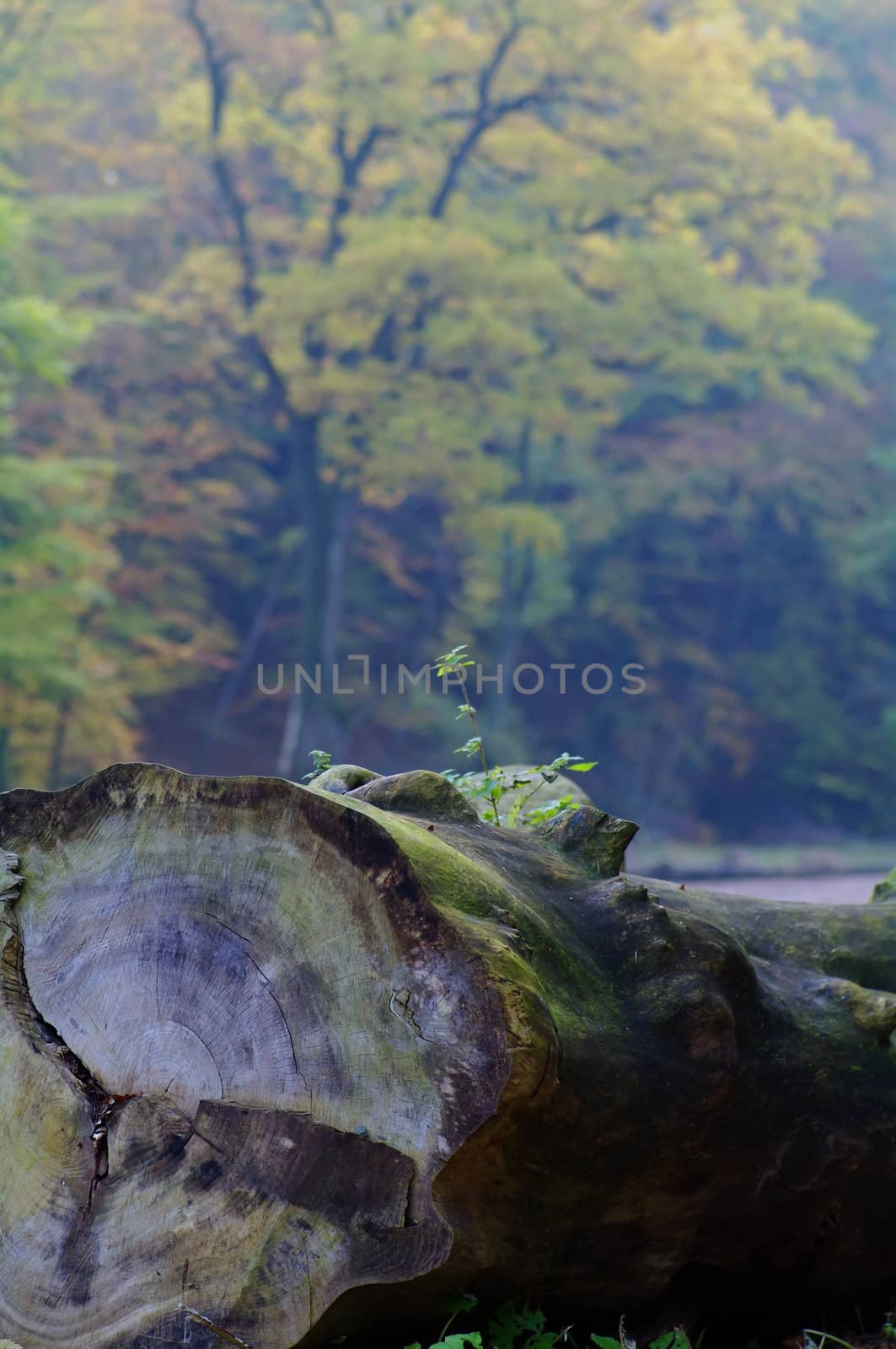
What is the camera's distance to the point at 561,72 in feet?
49.8

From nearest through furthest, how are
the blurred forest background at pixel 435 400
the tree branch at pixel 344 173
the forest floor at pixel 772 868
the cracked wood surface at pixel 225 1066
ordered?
the cracked wood surface at pixel 225 1066
the forest floor at pixel 772 868
the blurred forest background at pixel 435 400
the tree branch at pixel 344 173

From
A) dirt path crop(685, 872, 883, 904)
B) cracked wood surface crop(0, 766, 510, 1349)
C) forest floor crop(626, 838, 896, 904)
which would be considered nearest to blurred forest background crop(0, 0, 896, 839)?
forest floor crop(626, 838, 896, 904)

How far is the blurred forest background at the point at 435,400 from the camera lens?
14836 millimetres

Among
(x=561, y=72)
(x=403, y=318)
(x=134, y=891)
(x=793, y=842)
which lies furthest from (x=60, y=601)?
(x=793, y=842)

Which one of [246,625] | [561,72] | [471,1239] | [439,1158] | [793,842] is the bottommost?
[471,1239]

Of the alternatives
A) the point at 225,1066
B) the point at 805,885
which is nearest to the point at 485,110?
the point at 805,885

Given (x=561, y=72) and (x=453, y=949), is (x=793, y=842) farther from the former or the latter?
(x=453, y=949)

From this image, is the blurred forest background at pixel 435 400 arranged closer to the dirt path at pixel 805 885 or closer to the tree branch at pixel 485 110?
the tree branch at pixel 485 110

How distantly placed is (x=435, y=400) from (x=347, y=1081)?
1537cm

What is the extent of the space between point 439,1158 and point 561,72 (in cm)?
1569

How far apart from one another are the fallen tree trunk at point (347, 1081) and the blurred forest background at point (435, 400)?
9.43 m

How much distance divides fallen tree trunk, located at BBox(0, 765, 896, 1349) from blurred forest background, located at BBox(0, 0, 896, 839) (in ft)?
→ 30.9

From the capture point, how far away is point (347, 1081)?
5.66ft

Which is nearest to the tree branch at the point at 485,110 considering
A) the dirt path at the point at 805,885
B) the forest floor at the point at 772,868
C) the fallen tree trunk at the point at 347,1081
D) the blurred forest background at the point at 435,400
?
the blurred forest background at the point at 435,400
